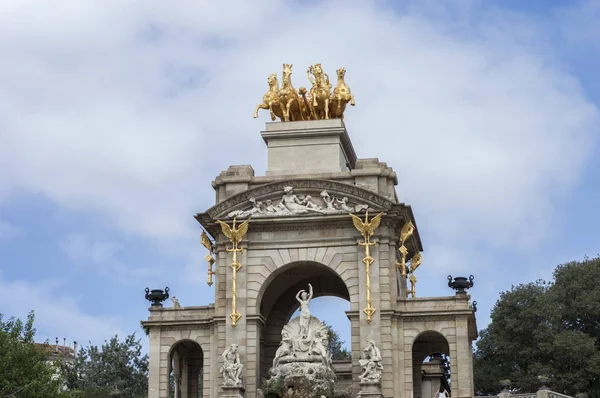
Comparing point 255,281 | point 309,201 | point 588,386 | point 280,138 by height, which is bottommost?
point 588,386

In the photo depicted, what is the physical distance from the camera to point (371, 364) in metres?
44.4

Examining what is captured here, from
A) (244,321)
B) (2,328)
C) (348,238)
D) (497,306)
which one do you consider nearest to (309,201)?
(348,238)

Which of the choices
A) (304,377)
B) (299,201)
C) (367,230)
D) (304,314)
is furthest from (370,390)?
(299,201)

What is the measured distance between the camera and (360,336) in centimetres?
4584

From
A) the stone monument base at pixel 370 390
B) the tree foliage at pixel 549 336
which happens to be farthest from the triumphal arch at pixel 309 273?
the tree foliage at pixel 549 336

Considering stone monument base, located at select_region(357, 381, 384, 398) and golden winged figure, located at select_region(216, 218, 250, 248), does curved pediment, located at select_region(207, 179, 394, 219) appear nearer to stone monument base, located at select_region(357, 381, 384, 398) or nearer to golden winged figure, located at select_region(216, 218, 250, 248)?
golden winged figure, located at select_region(216, 218, 250, 248)

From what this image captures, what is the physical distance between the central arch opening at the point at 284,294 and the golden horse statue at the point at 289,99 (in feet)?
22.6

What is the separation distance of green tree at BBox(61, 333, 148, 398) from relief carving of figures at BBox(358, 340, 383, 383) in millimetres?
25072

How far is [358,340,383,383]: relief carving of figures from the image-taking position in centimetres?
4428

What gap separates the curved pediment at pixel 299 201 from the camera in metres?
46.9

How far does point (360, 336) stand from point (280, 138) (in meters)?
9.98

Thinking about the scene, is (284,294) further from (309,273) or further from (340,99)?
(340,99)

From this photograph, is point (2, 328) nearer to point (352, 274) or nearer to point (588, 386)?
point (352, 274)

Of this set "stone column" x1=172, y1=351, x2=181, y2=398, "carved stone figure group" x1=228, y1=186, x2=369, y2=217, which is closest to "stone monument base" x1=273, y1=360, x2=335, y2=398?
"carved stone figure group" x1=228, y1=186, x2=369, y2=217
